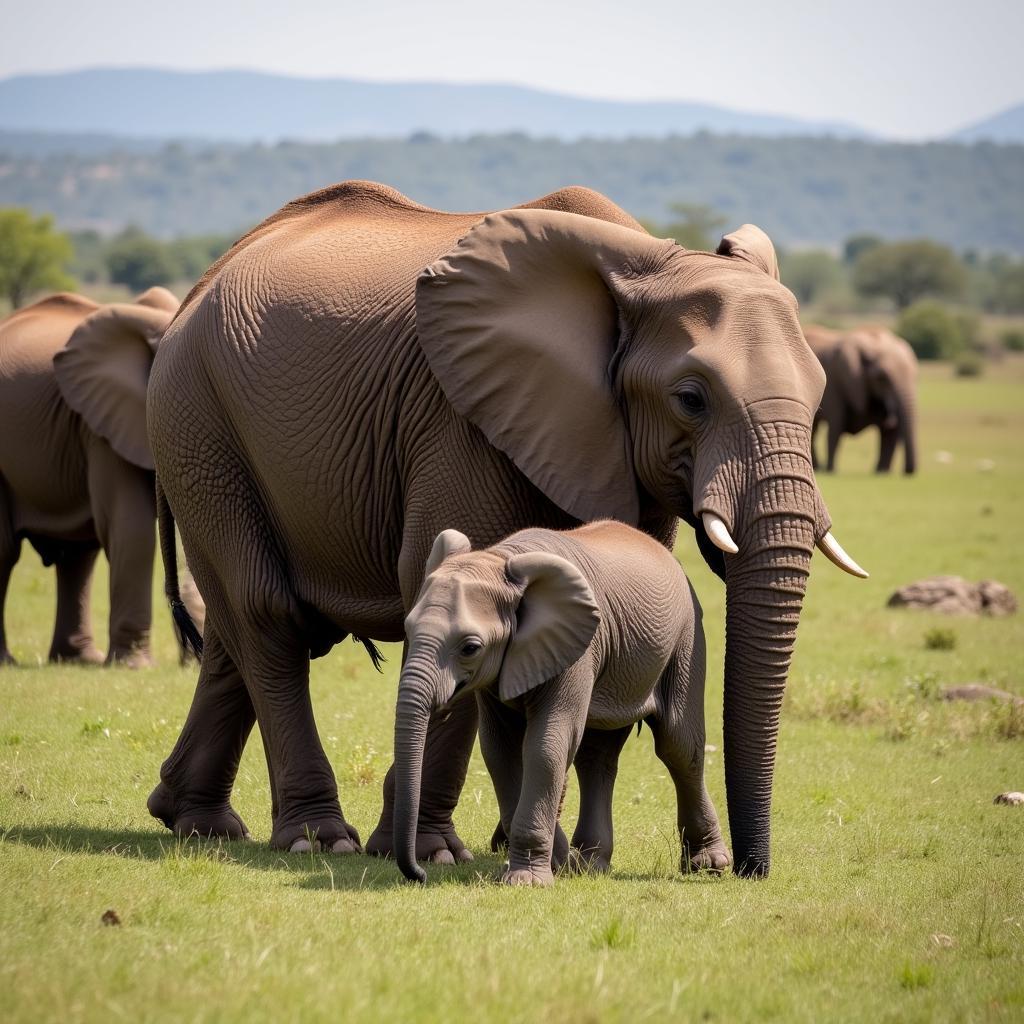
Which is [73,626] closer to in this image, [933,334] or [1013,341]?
[933,334]

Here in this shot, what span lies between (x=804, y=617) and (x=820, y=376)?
10.5 m

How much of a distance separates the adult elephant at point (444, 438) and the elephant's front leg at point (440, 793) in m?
0.01

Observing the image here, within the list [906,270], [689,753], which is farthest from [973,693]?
[906,270]

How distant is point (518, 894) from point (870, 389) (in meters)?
32.1

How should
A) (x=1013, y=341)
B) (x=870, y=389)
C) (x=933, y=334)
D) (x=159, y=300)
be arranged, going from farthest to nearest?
1. (x=1013, y=341)
2. (x=933, y=334)
3. (x=870, y=389)
4. (x=159, y=300)

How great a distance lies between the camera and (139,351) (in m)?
14.6

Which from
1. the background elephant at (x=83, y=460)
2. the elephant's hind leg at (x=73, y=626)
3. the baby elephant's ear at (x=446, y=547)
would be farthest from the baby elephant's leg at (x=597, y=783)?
the elephant's hind leg at (x=73, y=626)

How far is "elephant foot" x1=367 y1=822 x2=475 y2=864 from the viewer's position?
26.9ft

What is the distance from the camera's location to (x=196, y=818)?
358 inches

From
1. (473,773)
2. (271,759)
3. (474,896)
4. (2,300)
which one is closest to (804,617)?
(473,773)

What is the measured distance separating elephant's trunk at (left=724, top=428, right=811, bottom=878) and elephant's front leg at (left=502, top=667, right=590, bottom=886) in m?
0.75

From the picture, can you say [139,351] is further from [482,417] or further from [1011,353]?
[1011,353]

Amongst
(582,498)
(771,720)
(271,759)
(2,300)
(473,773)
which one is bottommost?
(2,300)

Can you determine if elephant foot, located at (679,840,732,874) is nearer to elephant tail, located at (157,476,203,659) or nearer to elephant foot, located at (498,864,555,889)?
elephant foot, located at (498,864,555,889)
